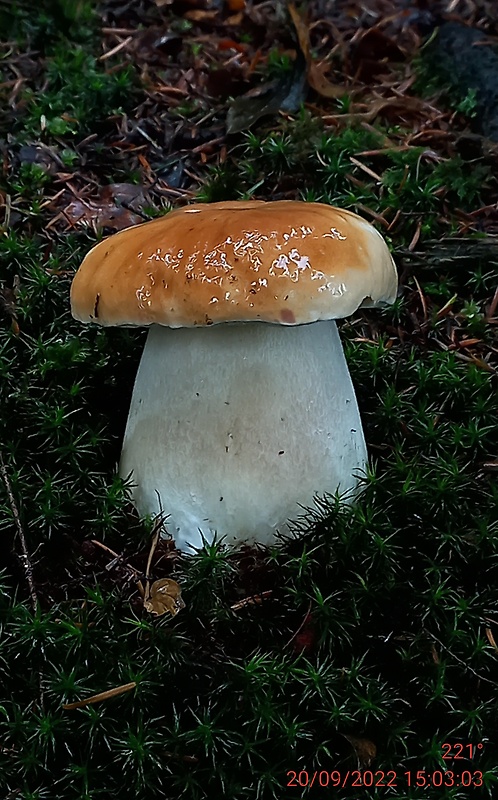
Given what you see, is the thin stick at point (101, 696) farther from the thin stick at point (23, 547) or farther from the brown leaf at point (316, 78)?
the brown leaf at point (316, 78)

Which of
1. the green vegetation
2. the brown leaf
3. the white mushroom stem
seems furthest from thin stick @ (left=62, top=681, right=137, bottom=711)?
the brown leaf

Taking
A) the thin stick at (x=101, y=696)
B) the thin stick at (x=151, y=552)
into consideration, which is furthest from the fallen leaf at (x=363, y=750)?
the thin stick at (x=151, y=552)

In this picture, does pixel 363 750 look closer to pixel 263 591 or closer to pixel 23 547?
pixel 263 591

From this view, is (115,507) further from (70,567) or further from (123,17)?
(123,17)

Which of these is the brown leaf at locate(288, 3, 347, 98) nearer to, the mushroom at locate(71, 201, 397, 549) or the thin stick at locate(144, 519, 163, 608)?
the mushroom at locate(71, 201, 397, 549)

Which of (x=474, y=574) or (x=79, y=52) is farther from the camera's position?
(x=79, y=52)

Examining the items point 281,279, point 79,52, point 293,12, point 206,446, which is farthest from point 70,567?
point 293,12
